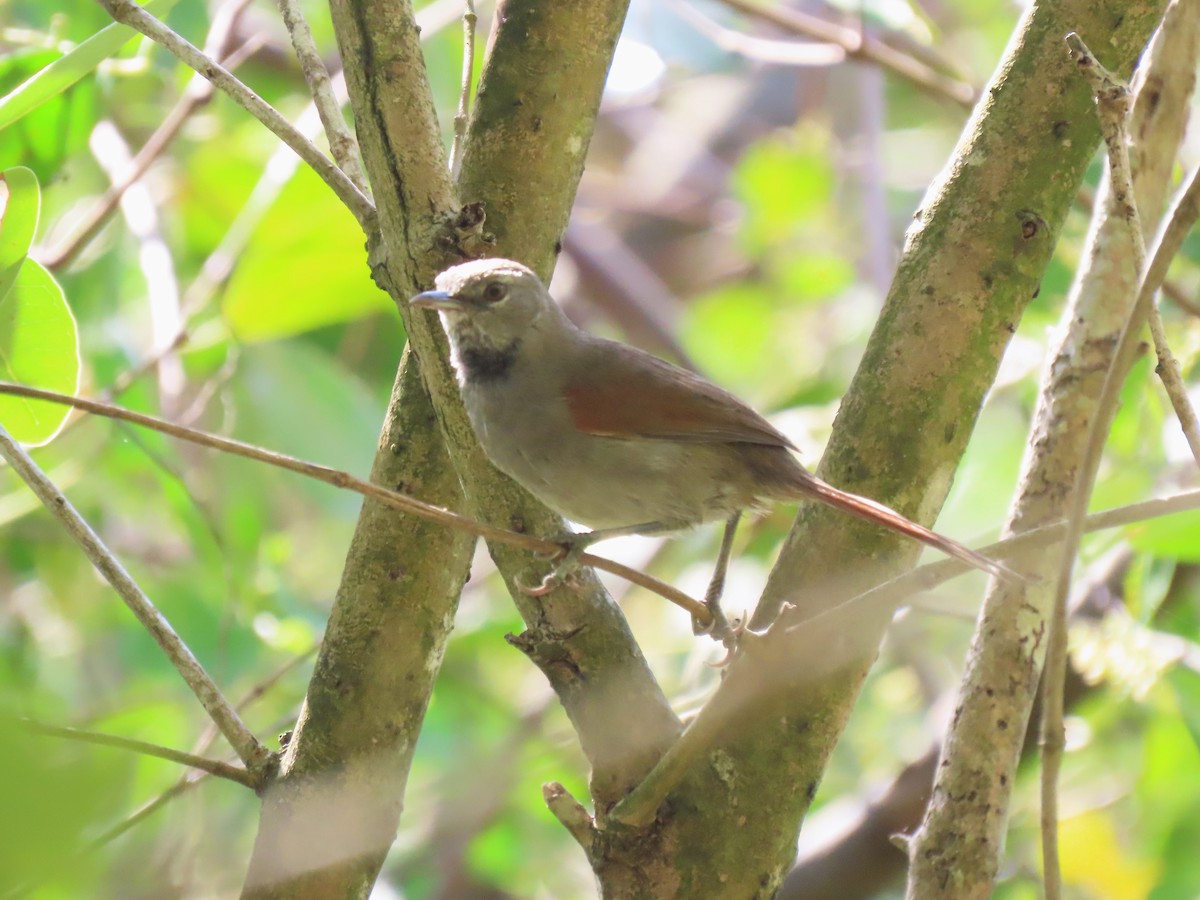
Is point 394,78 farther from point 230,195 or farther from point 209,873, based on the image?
point 230,195

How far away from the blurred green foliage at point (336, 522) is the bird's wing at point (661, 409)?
2.37 ft

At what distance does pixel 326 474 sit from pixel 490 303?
47.6 inches

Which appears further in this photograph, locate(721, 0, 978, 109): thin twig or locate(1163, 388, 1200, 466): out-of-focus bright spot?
locate(721, 0, 978, 109): thin twig

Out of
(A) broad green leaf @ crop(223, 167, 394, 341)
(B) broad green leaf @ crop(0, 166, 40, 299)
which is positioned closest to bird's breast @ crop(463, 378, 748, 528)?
(B) broad green leaf @ crop(0, 166, 40, 299)

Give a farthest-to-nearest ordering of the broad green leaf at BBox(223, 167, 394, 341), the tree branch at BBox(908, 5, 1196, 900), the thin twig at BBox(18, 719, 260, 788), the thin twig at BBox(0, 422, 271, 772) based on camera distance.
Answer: the broad green leaf at BBox(223, 167, 394, 341), the tree branch at BBox(908, 5, 1196, 900), the thin twig at BBox(0, 422, 271, 772), the thin twig at BBox(18, 719, 260, 788)

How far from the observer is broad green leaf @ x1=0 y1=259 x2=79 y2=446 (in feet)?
8.96

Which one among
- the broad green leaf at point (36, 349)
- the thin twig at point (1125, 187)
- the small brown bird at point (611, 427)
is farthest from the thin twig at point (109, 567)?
the thin twig at point (1125, 187)

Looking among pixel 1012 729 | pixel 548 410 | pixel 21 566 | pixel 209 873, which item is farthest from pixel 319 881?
pixel 21 566

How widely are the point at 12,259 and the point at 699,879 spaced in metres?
1.90

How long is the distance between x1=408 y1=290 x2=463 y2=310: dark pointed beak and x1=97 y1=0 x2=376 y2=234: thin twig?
22 cm

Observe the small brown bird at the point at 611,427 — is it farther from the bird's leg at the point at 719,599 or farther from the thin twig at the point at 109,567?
the thin twig at the point at 109,567

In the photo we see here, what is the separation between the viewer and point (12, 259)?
266 centimetres

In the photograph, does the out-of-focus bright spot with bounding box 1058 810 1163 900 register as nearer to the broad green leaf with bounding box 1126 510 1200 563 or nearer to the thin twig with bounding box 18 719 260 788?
the broad green leaf with bounding box 1126 510 1200 563

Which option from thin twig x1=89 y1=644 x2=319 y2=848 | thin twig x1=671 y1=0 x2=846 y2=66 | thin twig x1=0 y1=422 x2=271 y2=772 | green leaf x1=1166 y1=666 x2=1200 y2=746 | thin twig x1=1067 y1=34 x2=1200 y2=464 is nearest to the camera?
thin twig x1=89 y1=644 x2=319 y2=848
